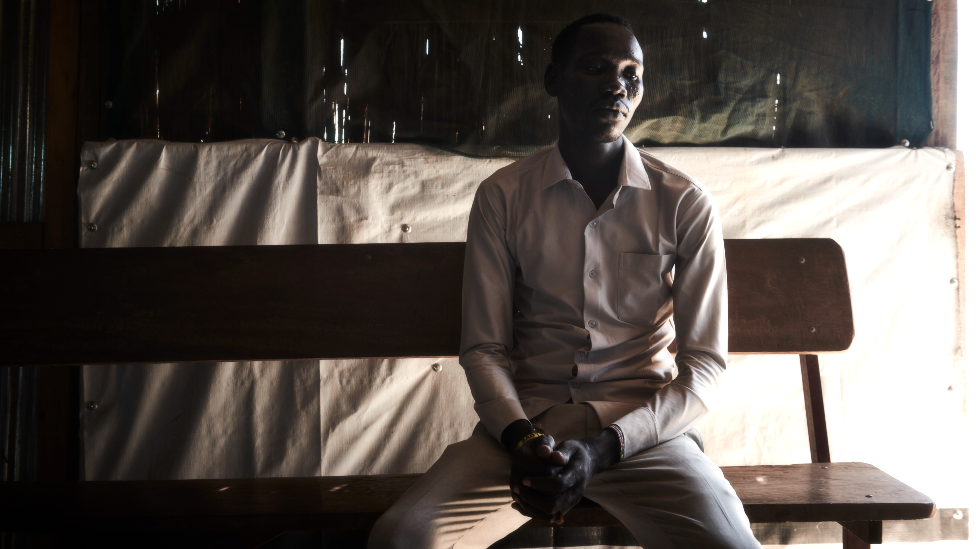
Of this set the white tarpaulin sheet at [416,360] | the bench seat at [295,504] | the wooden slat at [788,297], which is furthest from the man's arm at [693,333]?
A: the white tarpaulin sheet at [416,360]

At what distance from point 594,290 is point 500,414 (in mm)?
420

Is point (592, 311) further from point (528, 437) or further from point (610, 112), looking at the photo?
point (610, 112)

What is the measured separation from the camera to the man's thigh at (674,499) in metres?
1.42

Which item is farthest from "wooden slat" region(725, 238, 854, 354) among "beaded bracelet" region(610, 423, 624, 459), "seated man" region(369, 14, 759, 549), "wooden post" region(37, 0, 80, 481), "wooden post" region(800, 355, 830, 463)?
"wooden post" region(37, 0, 80, 481)

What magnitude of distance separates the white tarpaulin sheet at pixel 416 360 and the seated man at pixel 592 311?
969mm

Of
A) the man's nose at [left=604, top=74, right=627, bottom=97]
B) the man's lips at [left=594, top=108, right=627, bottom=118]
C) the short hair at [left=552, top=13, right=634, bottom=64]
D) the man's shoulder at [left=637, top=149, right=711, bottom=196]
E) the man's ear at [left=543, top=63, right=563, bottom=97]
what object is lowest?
the man's shoulder at [left=637, top=149, right=711, bottom=196]

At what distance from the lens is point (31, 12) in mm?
2674

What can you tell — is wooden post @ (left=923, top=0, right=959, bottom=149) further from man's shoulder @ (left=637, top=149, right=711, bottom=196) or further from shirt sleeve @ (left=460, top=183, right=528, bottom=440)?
shirt sleeve @ (left=460, top=183, right=528, bottom=440)

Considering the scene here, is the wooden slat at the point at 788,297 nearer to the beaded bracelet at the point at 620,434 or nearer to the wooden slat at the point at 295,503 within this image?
the wooden slat at the point at 295,503

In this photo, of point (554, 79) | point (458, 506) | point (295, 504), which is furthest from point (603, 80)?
point (295, 504)

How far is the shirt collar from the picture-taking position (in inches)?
72.8

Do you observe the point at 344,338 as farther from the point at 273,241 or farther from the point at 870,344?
the point at 870,344

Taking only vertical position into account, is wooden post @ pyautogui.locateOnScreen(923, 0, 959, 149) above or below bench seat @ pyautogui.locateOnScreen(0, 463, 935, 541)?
above

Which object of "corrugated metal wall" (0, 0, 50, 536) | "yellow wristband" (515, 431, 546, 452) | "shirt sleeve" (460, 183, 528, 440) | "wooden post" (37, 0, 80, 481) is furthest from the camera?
"wooden post" (37, 0, 80, 481)
